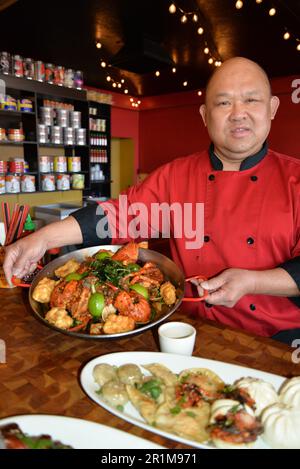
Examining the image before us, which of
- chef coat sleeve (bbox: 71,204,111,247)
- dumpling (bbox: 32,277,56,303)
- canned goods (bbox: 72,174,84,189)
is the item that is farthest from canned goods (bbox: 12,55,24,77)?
dumpling (bbox: 32,277,56,303)

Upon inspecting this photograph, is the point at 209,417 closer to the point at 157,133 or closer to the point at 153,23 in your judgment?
the point at 153,23

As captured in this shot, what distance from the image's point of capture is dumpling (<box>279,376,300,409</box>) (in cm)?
77

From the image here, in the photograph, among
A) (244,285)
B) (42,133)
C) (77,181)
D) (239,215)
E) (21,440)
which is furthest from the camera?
(77,181)

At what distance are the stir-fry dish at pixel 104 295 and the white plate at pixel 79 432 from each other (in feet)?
1.10

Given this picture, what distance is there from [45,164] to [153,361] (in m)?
4.78

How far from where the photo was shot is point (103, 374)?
0.90 m

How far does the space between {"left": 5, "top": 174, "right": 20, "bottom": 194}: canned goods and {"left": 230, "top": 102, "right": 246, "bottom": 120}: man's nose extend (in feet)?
12.8

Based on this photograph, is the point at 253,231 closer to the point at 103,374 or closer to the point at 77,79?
the point at 103,374

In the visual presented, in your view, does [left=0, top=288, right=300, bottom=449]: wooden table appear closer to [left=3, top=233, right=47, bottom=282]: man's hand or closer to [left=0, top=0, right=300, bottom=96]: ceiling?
[left=3, top=233, right=47, bottom=282]: man's hand

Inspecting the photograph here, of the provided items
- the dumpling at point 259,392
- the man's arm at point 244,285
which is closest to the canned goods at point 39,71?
the man's arm at point 244,285

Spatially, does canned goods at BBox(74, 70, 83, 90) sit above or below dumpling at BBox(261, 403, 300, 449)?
above

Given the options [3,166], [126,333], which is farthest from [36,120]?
[126,333]

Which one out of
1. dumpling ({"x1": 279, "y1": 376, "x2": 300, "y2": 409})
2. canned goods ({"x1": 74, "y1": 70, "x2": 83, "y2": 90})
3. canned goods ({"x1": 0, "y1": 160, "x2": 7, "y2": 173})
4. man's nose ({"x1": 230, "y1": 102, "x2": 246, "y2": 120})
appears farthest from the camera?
canned goods ({"x1": 74, "y1": 70, "x2": 83, "y2": 90})
